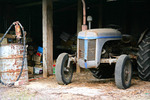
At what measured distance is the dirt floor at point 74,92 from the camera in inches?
183

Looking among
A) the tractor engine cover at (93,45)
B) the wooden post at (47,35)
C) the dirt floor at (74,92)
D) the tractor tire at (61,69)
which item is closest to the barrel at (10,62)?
the dirt floor at (74,92)

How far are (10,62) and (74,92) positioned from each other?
1.82 m

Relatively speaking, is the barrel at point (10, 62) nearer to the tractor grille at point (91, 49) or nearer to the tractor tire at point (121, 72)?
the tractor grille at point (91, 49)

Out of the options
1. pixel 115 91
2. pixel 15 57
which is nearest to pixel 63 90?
pixel 115 91

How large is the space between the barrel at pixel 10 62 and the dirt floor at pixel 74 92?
0.89 feet

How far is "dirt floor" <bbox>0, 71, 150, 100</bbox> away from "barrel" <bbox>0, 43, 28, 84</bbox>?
0.89ft

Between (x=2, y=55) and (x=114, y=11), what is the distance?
282 inches

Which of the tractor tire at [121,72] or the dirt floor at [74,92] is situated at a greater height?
the tractor tire at [121,72]

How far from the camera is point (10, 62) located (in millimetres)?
5770

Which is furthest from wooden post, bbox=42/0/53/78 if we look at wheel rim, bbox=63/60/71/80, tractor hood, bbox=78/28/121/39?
tractor hood, bbox=78/28/121/39

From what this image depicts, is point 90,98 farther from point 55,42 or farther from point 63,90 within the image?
point 55,42

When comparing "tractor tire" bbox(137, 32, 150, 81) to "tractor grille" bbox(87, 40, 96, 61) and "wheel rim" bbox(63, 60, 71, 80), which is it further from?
"wheel rim" bbox(63, 60, 71, 80)

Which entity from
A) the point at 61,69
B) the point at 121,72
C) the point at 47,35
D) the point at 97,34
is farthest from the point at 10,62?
the point at 121,72

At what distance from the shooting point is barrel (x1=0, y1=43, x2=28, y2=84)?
18.9ft
